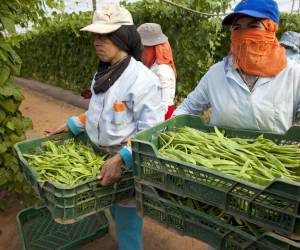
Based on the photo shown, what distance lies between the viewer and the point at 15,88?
11.8 ft

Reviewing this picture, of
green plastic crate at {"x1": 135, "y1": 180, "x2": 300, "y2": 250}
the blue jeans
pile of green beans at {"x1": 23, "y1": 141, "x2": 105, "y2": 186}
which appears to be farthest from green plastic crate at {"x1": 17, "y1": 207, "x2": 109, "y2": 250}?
green plastic crate at {"x1": 135, "y1": 180, "x2": 300, "y2": 250}

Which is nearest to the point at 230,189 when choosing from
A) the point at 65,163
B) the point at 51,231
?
the point at 65,163

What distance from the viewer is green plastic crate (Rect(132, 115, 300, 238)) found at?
1.36 m

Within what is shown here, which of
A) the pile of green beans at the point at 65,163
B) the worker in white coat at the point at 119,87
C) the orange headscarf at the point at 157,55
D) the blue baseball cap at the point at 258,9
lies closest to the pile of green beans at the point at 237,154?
the worker in white coat at the point at 119,87

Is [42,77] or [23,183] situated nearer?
[23,183]

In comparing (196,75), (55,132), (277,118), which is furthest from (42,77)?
(277,118)

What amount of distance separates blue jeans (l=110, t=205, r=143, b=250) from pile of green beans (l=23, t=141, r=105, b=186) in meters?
0.45

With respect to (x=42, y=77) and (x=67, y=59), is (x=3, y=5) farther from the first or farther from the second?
(x=42, y=77)

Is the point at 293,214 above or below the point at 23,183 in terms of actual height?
above

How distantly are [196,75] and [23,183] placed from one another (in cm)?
456

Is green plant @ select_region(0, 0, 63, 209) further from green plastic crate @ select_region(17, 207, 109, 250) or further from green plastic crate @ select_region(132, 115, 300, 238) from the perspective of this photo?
green plastic crate @ select_region(132, 115, 300, 238)

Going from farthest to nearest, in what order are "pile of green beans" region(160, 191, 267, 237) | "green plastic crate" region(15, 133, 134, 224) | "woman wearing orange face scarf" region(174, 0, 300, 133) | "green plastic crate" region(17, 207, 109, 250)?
"green plastic crate" region(17, 207, 109, 250), "woman wearing orange face scarf" region(174, 0, 300, 133), "green plastic crate" region(15, 133, 134, 224), "pile of green beans" region(160, 191, 267, 237)

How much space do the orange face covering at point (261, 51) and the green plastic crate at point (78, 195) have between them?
1.09m

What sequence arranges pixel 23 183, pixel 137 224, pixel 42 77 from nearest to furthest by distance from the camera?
pixel 137 224, pixel 23 183, pixel 42 77
